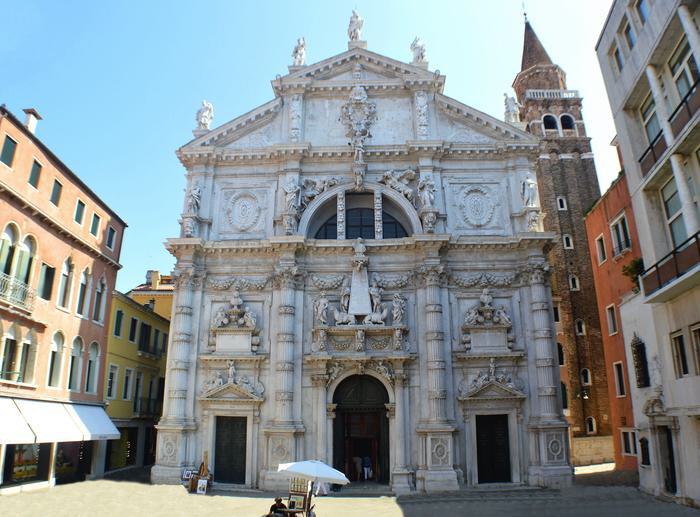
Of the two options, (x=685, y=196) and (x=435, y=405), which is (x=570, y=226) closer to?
(x=435, y=405)

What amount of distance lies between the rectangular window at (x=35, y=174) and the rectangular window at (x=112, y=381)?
1090 cm

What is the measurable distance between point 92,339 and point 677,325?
24537 millimetres

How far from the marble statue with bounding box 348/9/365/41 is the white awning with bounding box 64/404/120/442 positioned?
75.7 ft

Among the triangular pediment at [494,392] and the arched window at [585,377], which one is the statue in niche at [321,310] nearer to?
the triangular pediment at [494,392]

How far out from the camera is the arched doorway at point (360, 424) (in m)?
25.1

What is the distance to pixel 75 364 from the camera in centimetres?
2573

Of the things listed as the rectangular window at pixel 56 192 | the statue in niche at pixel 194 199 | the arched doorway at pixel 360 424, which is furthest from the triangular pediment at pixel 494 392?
the rectangular window at pixel 56 192

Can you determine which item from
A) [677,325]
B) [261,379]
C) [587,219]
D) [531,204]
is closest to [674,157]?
[677,325]

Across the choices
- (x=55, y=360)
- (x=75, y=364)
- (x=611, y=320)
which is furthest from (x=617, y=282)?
(x=55, y=360)

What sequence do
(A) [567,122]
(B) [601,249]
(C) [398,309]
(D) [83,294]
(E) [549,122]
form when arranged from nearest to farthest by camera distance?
(C) [398,309]
(D) [83,294]
(B) [601,249]
(A) [567,122]
(E) [549,122]

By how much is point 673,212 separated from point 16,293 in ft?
74.5

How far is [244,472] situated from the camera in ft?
81.0

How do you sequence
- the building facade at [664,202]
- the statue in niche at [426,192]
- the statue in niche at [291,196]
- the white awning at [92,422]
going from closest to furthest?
the building facade at [664,202] < the white awning at [92,422] < the statue in niche at [426,192] < the statue in niche at [291,196]

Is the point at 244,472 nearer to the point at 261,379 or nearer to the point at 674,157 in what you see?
the point at 261,379
